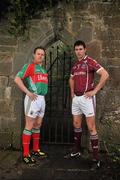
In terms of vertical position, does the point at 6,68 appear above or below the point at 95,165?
above

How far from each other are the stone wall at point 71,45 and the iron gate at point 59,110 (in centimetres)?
79

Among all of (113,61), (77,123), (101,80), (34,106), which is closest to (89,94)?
(101,80)

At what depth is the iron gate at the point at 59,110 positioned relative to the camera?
8477mm

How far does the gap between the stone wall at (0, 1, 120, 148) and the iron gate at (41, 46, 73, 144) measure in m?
0.79

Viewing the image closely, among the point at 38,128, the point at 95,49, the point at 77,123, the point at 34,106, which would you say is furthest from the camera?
the point at 95,49

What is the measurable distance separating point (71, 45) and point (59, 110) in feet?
5.27

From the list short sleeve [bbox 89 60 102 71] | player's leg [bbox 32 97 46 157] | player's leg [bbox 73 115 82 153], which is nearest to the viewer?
short sleeve [bbox 89 60 102 71]

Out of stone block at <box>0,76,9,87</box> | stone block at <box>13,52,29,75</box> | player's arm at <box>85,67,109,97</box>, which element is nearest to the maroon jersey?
player's arm at <box>85,67,109,97</box>

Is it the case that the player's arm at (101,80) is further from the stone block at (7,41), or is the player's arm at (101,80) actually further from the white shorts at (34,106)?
the stone block at (7,41)

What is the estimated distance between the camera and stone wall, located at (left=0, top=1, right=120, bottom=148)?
24.7 feet

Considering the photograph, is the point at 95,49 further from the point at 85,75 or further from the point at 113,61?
the point at 85,75

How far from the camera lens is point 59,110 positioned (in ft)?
28.3

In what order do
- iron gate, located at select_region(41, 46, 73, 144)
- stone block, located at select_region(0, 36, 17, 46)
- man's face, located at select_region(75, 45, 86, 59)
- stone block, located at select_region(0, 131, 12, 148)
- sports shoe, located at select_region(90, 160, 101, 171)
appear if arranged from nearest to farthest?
1. sports shoe, located at select_region(90, 160, 101, 171)
2. man's face, located at select_region(75, 45, 86, 59)
3. stone block, located at select_region(0, 36, 17, 46)
4. stone block, located at select_region(0, 131, 12, 148)
5. iron gate, located at select_region(41, 46, 73, 144)

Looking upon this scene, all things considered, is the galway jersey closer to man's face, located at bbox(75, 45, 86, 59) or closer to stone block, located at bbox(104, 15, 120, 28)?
man's face, located at bbox(75, 45, 86, 59)
